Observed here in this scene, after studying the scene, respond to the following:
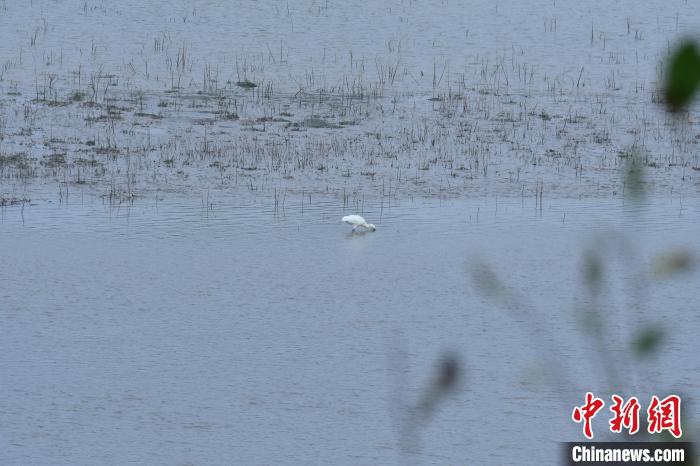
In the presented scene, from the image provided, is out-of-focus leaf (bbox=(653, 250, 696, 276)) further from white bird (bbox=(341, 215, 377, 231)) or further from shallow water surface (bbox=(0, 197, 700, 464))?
white bird (bbox=(341, 215, 377, 231))

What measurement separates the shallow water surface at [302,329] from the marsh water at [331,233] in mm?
28

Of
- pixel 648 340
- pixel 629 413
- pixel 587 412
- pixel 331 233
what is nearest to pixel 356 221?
pixel 331 233

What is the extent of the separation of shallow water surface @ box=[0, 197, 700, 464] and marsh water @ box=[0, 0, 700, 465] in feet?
0.09

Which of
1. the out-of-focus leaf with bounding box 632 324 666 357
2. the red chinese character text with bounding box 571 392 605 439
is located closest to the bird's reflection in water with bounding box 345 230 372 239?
the red chinese character text with bounding box 571 392 605 439

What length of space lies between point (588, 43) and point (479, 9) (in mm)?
3259

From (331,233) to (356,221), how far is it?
288 millimetres

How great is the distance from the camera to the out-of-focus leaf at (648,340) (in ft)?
5.47

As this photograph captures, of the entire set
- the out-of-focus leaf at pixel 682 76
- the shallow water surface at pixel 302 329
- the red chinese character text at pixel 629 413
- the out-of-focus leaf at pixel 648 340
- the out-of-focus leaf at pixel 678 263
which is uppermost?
the out-of-focus leaf at pixel 682 76

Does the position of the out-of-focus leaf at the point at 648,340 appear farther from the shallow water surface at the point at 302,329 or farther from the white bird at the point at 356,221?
Answer: the white bird at the point at 356,221

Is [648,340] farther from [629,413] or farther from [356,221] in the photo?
[356,221]

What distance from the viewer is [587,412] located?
19.3ft

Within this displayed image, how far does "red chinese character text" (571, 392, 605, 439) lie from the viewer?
5930 millimetres

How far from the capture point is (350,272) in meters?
9.88

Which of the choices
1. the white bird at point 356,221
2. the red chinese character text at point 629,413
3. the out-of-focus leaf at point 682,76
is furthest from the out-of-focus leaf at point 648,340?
the white bird at point 356,221
